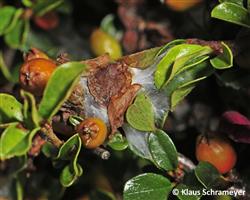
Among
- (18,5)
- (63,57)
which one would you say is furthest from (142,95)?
(18,5)

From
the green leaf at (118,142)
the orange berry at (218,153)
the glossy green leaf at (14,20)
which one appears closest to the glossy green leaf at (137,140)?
the green leaf at (118,142)

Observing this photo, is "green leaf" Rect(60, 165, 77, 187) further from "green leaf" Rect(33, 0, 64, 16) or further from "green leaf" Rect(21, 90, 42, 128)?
"green leaf" Rect(33, 0, 64, 16)

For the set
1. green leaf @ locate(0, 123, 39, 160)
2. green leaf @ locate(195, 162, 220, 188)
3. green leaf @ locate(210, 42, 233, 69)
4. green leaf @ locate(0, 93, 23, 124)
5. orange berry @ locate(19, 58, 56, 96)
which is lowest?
green leaf @ locate(195, 162, 220, 188)

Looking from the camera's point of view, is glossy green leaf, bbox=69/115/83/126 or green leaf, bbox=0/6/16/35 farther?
green leaf, bbox=0/6/16/35

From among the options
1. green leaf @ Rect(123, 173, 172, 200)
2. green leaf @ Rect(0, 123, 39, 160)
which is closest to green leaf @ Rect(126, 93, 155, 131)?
green leaf @ Rect(123, 173, 172, 200)

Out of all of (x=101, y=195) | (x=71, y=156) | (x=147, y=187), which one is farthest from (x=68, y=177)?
(x=101, y=195)

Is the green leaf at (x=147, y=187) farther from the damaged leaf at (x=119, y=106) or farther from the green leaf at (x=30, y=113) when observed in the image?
the green leaf at (x=30, y=113)

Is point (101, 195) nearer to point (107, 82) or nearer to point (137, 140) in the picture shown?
point (137, 140)
